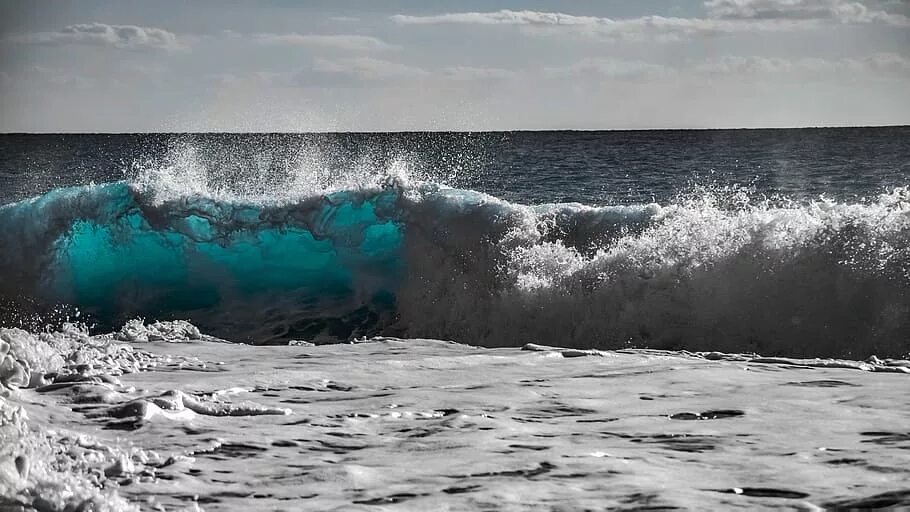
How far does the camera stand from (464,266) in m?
9.89

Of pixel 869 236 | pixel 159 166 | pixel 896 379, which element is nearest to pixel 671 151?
pixel 159 166

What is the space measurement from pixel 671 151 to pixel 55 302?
1666 inches

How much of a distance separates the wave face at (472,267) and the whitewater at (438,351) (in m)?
0.03

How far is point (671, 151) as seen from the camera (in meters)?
49.8

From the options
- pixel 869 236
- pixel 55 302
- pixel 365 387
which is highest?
pixel 869 236

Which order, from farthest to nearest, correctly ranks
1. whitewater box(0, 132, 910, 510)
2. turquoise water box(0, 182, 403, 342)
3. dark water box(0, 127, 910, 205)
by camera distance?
dark water box(0, 127, 910, 205) → turquoise water box(0, 182, 403, 342) → whitewater box(0, 132, 910, 510)

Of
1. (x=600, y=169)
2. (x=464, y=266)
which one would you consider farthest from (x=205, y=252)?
(x=600, y=169)

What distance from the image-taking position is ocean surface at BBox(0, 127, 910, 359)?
7.58 metres

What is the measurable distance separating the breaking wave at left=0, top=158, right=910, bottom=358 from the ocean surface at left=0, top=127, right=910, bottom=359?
0.02 m

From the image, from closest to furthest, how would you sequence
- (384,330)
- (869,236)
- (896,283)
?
(896,283), (869,236), (384,330)

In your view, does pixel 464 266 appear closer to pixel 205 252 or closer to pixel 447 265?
pixel 447 265

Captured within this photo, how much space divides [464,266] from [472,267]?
12 cm

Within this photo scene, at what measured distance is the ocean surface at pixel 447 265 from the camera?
299 inches

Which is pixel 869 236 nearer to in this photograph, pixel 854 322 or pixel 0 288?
pixel 854 322
